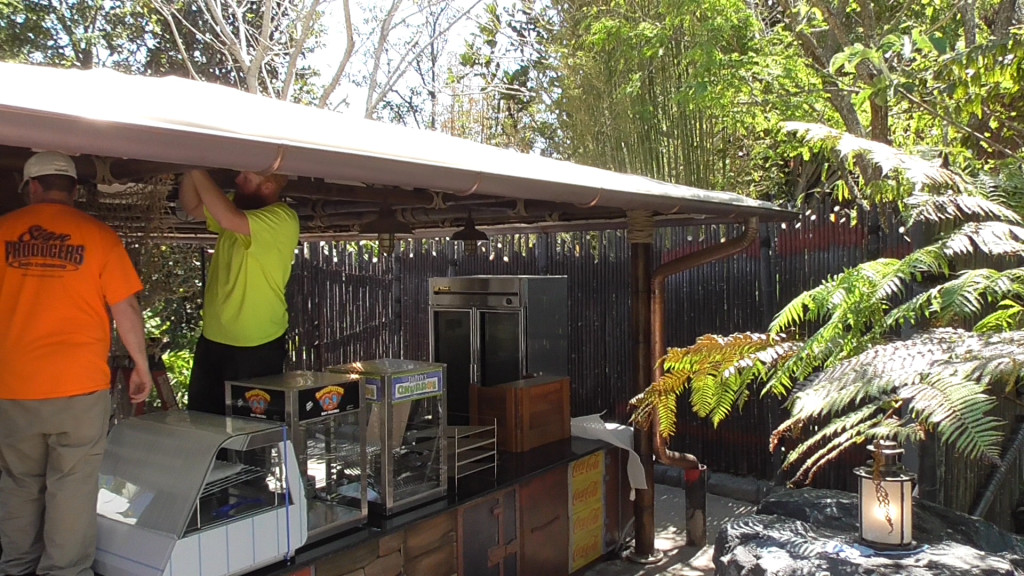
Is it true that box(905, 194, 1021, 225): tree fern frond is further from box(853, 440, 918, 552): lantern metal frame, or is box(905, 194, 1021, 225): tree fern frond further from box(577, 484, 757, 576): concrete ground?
box(577, 484, 757, 576): concrete ground

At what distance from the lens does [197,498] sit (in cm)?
267

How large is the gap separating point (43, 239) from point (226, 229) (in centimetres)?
70

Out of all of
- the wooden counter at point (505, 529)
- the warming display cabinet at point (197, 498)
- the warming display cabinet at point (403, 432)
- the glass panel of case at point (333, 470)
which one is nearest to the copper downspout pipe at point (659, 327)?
the wooden counter at point (505, 529)

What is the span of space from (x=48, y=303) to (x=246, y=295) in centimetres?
86

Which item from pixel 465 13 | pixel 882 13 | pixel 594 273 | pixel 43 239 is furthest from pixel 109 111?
pixel 465 13

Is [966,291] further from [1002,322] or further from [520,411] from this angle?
[520,411]

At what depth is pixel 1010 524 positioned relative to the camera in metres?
5.24

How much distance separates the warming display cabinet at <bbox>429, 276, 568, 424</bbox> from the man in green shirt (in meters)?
1.94

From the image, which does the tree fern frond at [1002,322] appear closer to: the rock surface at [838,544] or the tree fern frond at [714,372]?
the tree fern frond at [714,372]

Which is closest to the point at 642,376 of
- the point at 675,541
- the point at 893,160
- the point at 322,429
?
the point at 675,541

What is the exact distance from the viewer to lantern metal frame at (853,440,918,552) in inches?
132

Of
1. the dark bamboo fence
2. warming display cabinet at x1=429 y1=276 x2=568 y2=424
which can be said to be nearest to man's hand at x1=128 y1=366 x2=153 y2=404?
warming display cabinet at x1=429 y1=276 x2=568 y2=424

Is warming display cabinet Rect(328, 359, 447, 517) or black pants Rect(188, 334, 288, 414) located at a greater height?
black pants Rect(188, 334, 288, 414)

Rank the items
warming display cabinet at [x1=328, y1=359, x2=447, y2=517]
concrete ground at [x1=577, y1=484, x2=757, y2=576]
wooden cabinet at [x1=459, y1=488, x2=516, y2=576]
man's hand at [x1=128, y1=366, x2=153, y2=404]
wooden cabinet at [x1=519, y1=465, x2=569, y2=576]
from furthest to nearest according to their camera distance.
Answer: concrete ground at [x1=577, y1=484, x2=757, y2=576], wooden cabinet at [x1=519, y1=465, x2=569, y2=576], wooden cabinet at [x1=459, y1=488, x2=516, y2=576], warming display cabinet at [x1=328, y1=359, x2=447, y2=517], man's hand at [x1=128, y1=366, x2=153, y2=404]
